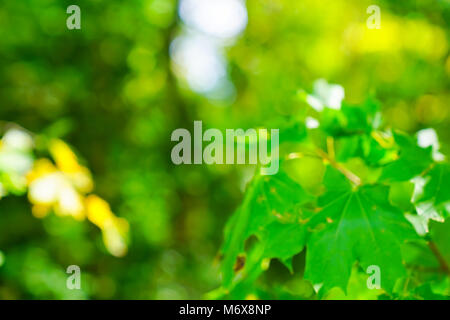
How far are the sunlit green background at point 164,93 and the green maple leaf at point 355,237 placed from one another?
6.81 feet

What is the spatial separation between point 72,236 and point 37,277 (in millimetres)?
1257

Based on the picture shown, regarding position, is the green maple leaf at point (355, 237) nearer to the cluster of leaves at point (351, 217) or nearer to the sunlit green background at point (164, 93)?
the cluster of leaves at point (351, 217)

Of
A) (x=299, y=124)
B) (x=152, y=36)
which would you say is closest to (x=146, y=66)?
(x=152, y=36)

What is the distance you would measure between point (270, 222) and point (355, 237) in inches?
6.6

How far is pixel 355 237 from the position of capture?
879 millimetres

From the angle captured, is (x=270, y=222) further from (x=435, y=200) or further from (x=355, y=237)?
→ (x=435, y=200)

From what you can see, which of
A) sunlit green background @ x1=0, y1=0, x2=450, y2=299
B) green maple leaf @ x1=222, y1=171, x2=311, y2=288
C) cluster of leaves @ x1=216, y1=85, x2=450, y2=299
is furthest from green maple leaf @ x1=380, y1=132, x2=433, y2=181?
sunlit green background @ x1=0, y1=0, x2=450, y2=299

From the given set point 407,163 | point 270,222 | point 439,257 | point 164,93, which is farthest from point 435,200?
point 164,93

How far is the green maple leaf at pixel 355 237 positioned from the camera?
0.85m

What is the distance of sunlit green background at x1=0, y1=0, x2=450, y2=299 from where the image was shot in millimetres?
Answer: 3502

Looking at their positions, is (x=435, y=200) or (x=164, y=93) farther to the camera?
(x=164, y=93)

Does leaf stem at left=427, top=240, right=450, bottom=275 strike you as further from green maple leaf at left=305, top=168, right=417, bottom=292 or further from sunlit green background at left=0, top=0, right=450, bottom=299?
sunlit green background at left=0, top=0, right=450, bottom=299

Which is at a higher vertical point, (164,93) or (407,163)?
(164,93)

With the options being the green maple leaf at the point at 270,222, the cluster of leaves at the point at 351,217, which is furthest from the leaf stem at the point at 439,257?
the green maple leaf at the point at 270,222
